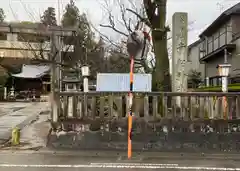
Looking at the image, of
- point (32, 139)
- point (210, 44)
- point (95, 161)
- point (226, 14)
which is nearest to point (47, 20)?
point (32, 139)

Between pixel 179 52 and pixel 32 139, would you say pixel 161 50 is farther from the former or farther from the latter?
pixel 32 139

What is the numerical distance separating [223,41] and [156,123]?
16.2 m

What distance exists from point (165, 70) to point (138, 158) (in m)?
5.11

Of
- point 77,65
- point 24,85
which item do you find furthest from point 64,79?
point 24,85

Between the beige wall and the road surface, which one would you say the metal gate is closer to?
the road surface

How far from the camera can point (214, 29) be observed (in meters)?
25.2

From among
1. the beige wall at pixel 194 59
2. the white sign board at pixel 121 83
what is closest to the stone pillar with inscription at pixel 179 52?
the white sign board at pixel 121 83

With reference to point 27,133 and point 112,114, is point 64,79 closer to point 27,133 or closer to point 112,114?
point 27,133

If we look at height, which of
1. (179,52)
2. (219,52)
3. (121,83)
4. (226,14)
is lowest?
(121,83)

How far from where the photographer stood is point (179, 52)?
10781mm

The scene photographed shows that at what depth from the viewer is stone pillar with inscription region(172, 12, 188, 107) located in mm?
10727

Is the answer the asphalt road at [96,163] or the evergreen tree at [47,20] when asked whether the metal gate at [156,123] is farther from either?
the evergreen tree at [47,20]

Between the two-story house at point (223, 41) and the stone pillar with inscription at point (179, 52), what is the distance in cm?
965

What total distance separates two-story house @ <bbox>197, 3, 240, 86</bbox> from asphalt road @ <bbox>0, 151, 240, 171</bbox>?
1312 cm
